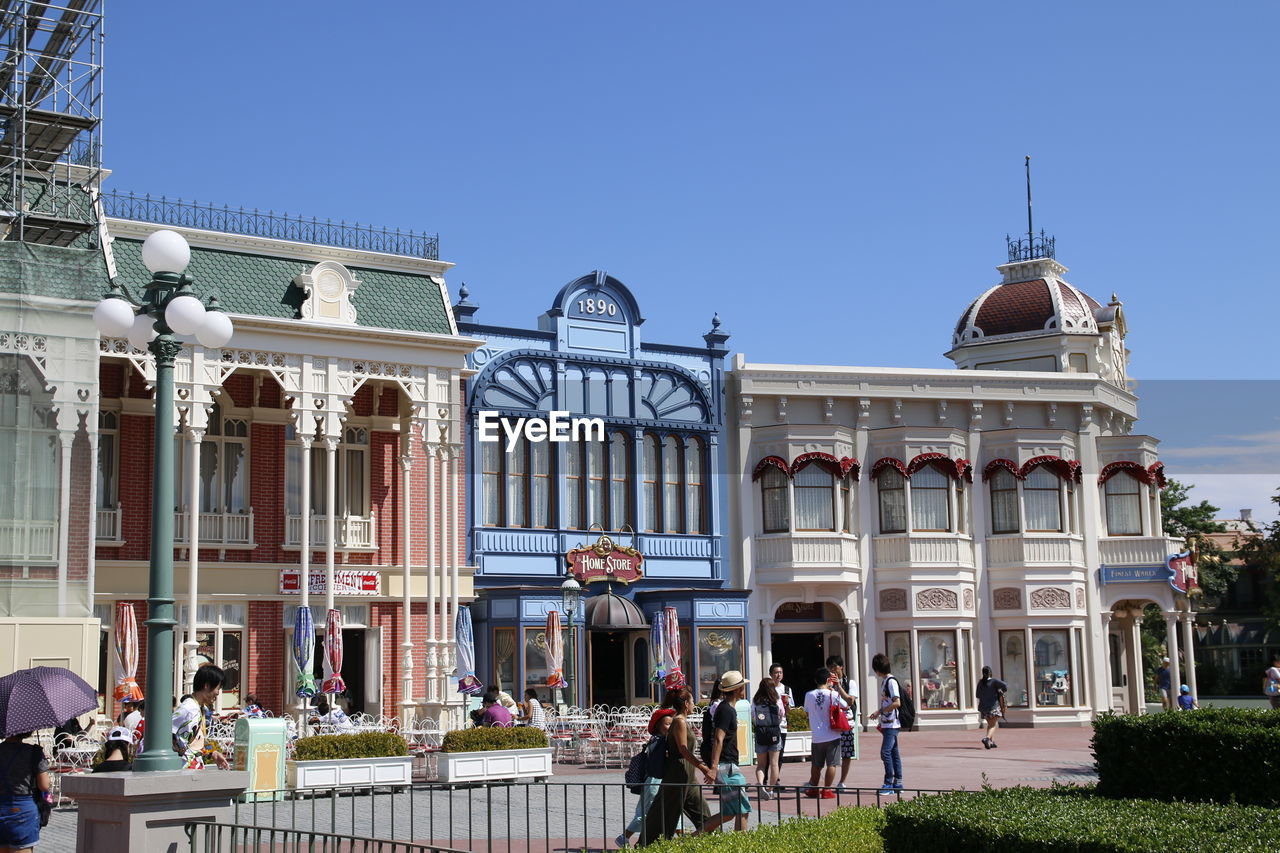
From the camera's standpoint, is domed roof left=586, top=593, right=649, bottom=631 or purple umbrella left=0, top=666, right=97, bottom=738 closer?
purple umbrella left=0, top=666, right=97, bottom=738

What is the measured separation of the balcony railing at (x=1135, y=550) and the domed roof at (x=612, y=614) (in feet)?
43.0

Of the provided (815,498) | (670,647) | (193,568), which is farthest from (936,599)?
(193,568)

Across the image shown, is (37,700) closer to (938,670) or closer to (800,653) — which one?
(800,653)

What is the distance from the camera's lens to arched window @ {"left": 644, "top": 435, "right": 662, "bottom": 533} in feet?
114

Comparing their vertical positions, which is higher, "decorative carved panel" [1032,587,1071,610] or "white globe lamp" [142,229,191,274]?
"white globe lamp" [142,229,191,274]

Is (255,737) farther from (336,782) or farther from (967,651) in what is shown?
(967,651)

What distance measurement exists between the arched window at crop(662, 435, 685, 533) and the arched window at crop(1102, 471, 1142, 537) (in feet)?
39.0

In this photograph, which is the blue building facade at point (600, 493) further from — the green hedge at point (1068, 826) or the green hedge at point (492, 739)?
the green hedge at point (1068, 826)

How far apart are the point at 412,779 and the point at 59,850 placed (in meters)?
7.88

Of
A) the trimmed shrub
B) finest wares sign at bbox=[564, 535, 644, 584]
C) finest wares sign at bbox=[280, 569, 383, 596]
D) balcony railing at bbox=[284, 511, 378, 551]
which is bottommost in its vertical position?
the trimmed shrub

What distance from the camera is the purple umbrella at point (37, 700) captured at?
1069 centimetres

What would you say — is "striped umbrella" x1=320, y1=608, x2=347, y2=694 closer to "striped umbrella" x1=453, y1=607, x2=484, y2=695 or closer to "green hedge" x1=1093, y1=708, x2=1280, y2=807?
"striped umbrella" x1=453, y1=607, x2=484, y2=695

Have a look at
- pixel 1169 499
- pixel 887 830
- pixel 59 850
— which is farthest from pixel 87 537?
pixel 1169 499

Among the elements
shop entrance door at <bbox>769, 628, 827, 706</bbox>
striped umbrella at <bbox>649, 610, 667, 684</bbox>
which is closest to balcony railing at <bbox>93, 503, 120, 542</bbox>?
striped umbrella at <bbox>649, 610, 667, 684</bbox>
